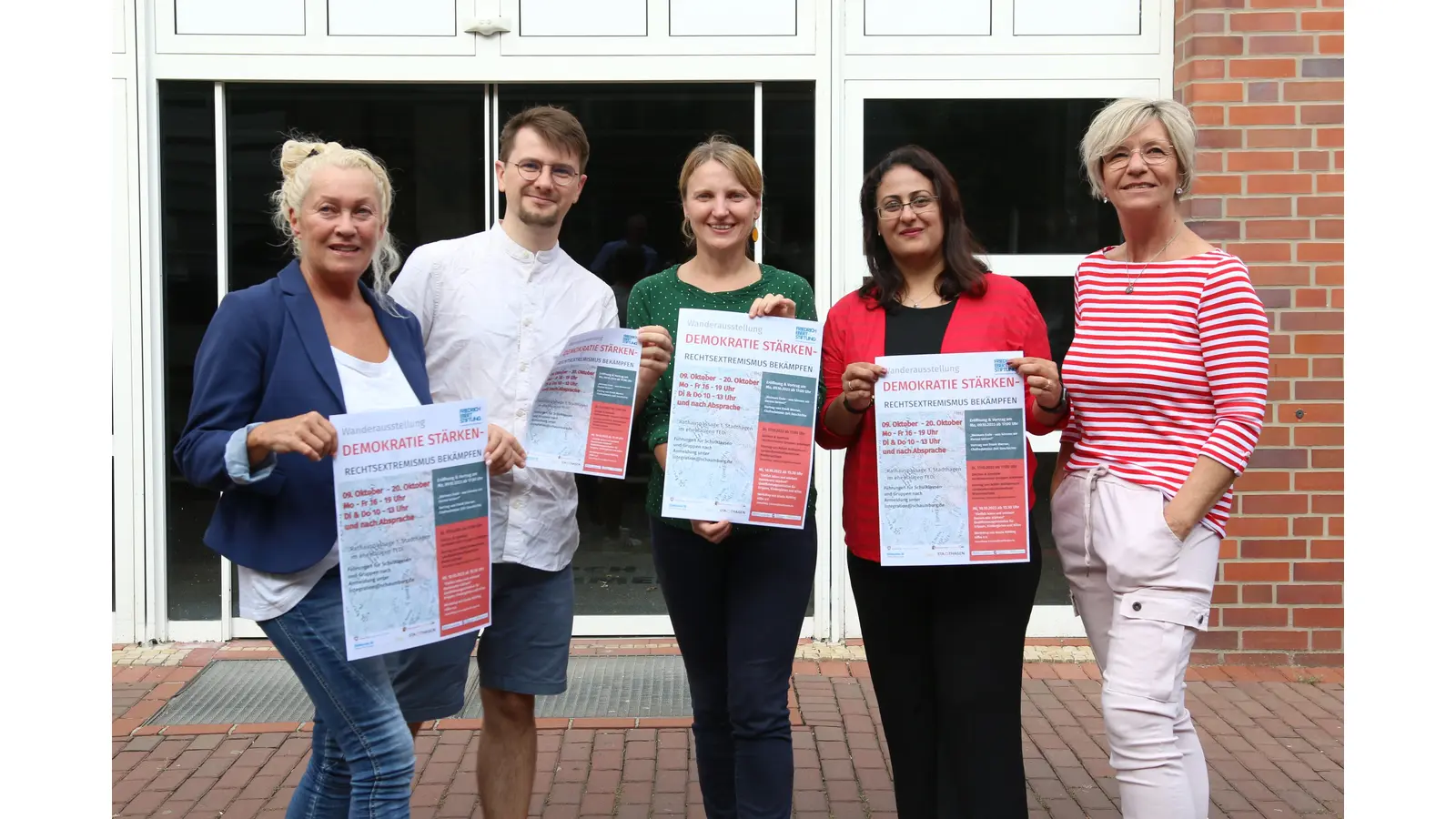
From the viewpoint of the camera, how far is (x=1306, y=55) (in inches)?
220

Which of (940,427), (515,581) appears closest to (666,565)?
(515,581)

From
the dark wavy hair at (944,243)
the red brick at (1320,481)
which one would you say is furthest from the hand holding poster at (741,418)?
the red brick at (1320,481)

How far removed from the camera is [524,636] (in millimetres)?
3305

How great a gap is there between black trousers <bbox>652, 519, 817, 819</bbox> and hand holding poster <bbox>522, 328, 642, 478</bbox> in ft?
1.05

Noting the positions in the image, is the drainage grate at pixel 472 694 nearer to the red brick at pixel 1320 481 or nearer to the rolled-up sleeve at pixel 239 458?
the rolled-up sleeve at pixel 239 458

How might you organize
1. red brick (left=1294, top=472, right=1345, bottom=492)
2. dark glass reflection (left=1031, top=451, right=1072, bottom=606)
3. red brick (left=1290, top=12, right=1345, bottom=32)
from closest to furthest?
red brick (left=1290, top=12, right=1345, bottom=32), red brick (left=1294, top=472, right=1345, bottom=492), dark glass reflection (left=1031, top=451, right=1072, bottom=606)

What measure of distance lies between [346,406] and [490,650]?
0.96 meters

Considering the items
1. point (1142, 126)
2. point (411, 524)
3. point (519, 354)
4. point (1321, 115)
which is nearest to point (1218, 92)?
point (1321, 115)

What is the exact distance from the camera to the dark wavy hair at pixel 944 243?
10.3ft

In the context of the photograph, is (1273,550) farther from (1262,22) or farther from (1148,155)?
(1148,155)

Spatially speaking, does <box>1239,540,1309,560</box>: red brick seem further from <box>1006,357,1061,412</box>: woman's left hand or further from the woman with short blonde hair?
<box>1006,357,1061,412</box>: woman's left hand

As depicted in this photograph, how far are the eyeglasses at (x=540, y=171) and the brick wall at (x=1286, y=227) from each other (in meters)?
3.62

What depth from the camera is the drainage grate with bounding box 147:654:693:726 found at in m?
5.18

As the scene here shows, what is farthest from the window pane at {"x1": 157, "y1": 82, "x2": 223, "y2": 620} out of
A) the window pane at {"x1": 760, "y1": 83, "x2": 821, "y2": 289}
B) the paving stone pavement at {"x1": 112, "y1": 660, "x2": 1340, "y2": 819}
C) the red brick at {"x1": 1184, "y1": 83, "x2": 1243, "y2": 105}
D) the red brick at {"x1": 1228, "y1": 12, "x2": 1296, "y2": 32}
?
the red brick at {"x1": 1228, "y1": 12, "x2": 1296, "y2": 32}
